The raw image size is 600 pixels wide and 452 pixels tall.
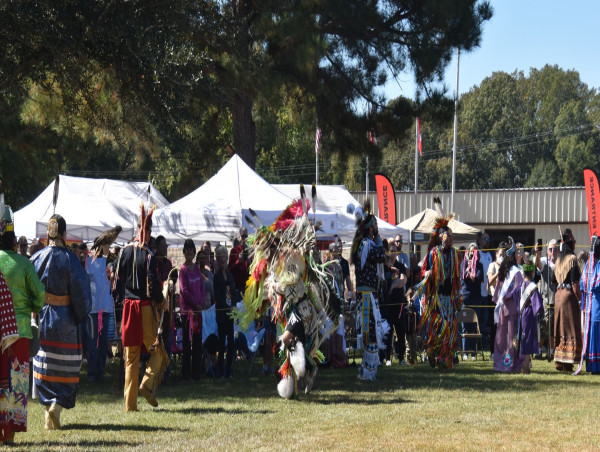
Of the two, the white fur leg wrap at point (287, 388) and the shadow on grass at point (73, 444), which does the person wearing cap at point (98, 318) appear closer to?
the white fur leg wrap at point (287, 388)

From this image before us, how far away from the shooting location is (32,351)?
6984 mm

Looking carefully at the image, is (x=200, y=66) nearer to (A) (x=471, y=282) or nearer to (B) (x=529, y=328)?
(B) (x=529, y=328)

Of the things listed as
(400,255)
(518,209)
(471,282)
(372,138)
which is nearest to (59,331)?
(400,255)

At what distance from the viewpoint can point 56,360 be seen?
24.3 feet

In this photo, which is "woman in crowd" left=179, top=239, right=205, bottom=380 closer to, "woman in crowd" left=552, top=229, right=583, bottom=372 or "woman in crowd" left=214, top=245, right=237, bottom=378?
"woman in crowd" left=214, top=245, right=237, bottom=378

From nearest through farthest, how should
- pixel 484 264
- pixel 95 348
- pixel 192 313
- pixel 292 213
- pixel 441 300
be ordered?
pixel 292 213 < pixel 95 348 < pixel 192 313 < pixel 441 300 < pixel 484 264

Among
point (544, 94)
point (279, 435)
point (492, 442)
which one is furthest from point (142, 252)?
point (544, 94)

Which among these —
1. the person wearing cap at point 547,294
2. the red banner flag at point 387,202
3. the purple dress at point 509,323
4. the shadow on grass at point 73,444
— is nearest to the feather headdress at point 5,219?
the shadow on grass at point 73,444

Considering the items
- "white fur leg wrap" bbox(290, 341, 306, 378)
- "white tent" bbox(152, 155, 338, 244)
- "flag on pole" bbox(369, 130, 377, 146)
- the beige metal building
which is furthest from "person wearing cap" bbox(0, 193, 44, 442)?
Answer: the beige metal building

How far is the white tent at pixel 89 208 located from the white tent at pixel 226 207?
2748mm

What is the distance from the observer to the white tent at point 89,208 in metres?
16.2

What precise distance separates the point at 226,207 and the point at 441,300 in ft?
11.3

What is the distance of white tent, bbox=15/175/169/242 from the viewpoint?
53.1 feet

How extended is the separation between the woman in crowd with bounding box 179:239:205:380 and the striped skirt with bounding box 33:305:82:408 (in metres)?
3.57
